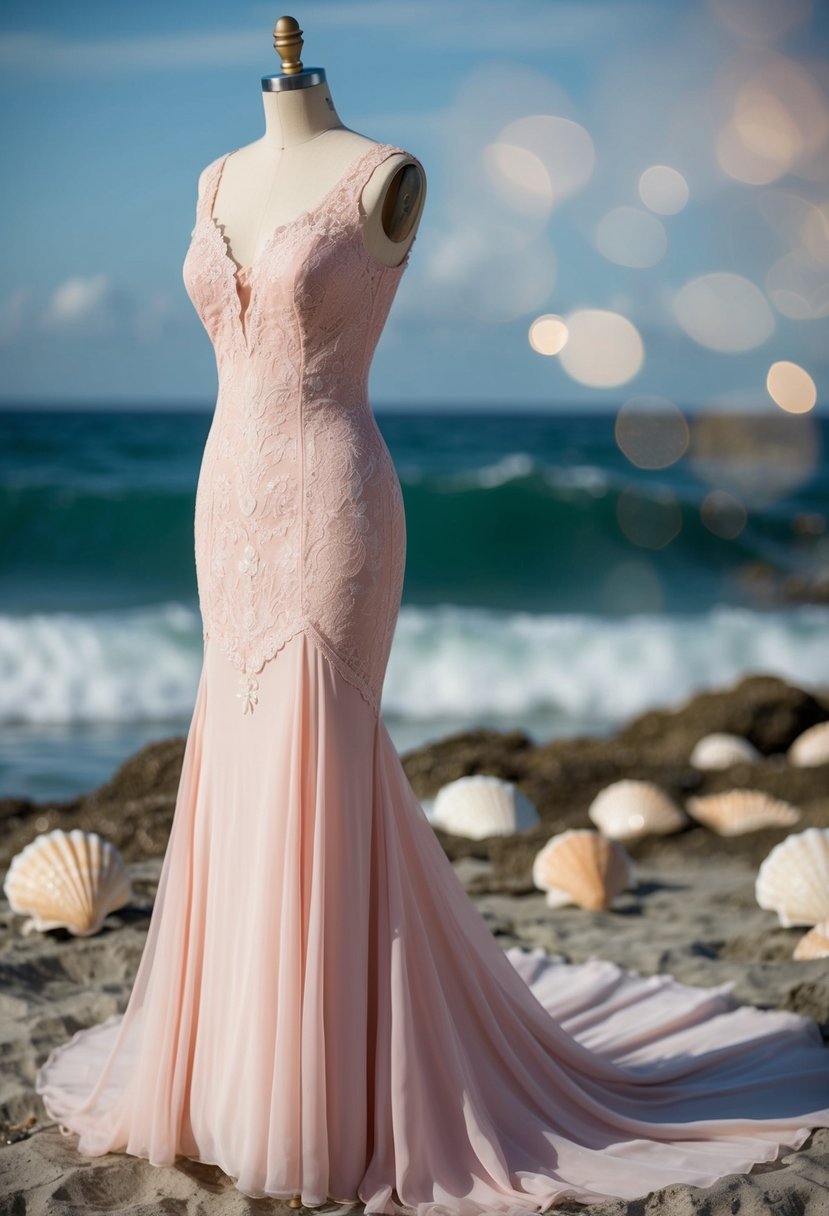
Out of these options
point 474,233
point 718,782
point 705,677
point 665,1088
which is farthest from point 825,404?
point 665,1088

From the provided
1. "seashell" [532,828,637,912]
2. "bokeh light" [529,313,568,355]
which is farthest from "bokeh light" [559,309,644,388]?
"seashell" [532,828,637,912]

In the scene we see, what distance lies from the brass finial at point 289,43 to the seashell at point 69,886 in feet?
7.72

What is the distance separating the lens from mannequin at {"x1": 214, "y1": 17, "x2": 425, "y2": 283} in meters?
2.64

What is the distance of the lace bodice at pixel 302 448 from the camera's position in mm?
2594

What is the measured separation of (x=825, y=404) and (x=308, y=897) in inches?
1102

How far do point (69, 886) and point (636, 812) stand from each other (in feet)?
7.92

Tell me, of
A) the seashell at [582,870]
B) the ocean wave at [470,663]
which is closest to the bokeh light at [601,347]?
the ocean wave at [470,663]

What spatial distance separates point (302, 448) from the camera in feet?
8.54

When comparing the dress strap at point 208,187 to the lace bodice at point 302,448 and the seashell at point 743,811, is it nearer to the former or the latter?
the lace bodice at point 302,448

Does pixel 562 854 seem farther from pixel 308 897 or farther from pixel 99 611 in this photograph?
pixel 99 611

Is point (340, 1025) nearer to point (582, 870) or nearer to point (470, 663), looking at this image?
point (582, 870)

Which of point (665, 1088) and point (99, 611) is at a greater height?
point (99, 611)

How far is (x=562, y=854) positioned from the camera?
4621 mm

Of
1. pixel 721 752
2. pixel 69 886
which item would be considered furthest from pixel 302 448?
pixel 721 752
